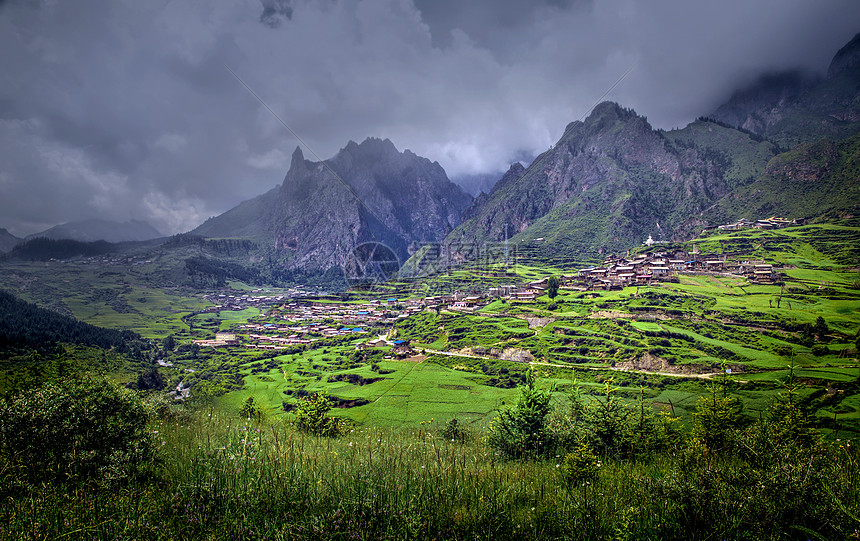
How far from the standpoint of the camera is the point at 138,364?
53438 mm

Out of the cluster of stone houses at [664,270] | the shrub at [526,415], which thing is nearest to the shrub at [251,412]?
the shrub at [526,415]

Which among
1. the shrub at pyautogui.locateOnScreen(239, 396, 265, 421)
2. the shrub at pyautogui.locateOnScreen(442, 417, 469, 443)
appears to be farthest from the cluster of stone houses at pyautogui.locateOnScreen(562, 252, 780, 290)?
the shrub at pyautogui.locateOnScreen(239, 396, 265, 421)

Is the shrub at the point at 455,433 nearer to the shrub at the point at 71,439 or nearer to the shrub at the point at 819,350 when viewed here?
the shrub at the point at 71,439

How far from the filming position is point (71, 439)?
475 centimetres

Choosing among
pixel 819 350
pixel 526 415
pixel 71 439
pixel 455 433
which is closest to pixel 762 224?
pixel 819 350

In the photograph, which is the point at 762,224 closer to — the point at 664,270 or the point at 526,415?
the point at 664,270

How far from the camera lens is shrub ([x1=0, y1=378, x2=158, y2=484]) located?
13.9 ft

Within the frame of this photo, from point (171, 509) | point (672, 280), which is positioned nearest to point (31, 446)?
point (171, 509)

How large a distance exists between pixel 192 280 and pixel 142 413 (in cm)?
16644

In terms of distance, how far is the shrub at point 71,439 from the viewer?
4223 millimetres

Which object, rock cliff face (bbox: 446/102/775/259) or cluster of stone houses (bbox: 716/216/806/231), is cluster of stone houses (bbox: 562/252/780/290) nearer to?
cluster of stone houses (bbox: 716/216/806/231)

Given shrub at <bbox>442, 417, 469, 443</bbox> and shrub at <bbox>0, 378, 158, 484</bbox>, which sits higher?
shrub at <bbox>0, 378, 158, 484</bbox>

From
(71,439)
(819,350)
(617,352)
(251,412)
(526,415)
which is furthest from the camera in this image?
(617,352)

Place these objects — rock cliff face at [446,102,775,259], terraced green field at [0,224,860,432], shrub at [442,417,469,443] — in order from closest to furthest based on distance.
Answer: shrub at [442,417,469,443], terraced green field at [0,224,860,432], rock cliff face at [446,102,775,259]
